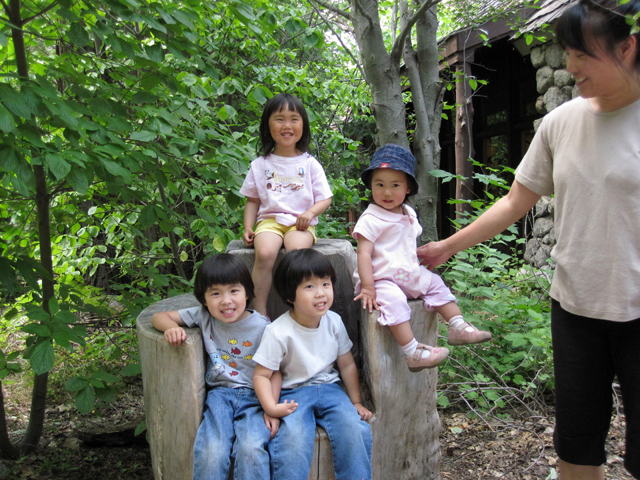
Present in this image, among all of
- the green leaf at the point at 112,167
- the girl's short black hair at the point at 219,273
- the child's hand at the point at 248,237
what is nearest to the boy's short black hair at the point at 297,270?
the girl's short black hair at the point at 219,273

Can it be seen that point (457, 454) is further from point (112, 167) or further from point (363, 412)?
point (112, 167)

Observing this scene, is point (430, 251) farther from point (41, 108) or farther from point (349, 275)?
point (41, 108)

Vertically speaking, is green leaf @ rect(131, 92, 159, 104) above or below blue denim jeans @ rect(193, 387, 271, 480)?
above

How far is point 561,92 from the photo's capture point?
458cm

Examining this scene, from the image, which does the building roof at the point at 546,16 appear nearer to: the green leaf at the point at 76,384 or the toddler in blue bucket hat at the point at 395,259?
the toddler in blue bucket hat at the point at 395,259

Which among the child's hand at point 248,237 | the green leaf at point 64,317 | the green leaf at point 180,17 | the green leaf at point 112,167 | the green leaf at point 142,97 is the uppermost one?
the green leaf at point 180,17

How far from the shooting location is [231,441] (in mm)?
1740

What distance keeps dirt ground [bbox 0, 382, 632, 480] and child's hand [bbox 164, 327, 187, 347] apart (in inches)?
49.0

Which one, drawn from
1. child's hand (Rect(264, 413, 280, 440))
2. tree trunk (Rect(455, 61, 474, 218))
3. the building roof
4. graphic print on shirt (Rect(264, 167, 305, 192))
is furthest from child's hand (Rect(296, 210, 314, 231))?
tree trunk (Rect(455, 61, 474, 218))

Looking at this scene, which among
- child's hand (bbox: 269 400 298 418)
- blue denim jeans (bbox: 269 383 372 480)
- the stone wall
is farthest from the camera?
the stone wall

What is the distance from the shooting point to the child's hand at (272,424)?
1739 mm

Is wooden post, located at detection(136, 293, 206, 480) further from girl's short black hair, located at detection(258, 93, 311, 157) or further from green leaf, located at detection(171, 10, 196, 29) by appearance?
green leaf, located at detection(171, 10, 196, 29)

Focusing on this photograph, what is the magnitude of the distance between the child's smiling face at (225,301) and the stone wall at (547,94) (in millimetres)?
3335

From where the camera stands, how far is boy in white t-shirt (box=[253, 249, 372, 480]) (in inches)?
66.9
